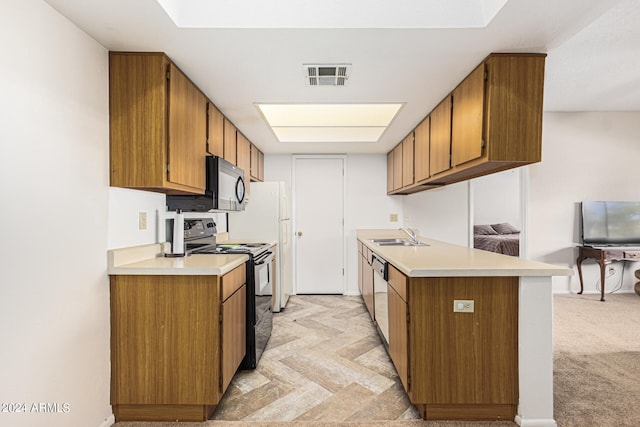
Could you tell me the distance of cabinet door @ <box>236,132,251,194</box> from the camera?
3412 millimetres

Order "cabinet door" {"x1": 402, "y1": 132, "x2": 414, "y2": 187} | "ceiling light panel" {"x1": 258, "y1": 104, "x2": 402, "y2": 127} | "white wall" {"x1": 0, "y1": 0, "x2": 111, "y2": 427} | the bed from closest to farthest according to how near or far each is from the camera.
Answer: "white wall" {"x1": 0, "y1": 0, "x2": 111, "y2": 427} < "ceiling light panel" {"x1": 258, "y1": 104, "x2": 402, "y2": 127} < "cabinet door" {"x1": 402, "y1": 132, "x2": 414, "y2": 187} < the bed

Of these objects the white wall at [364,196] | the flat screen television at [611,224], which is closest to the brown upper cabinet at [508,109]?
the white wall at [364,196]

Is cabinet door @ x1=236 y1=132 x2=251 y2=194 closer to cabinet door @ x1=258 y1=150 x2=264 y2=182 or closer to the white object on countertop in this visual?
cabinet door @ x1=258 y1=150 x2=264 y2=182

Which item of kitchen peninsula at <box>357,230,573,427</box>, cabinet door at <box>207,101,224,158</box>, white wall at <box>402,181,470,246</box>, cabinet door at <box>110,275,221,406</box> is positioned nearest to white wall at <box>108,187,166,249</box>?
cabinet door at <box>110,275,221,406</box>

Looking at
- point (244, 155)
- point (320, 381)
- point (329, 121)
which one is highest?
point (329, 121)

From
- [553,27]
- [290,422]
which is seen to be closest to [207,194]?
[290,422]

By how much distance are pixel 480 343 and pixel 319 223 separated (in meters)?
3.24

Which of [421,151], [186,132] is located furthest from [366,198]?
[186,132]

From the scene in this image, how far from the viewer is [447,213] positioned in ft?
15.3

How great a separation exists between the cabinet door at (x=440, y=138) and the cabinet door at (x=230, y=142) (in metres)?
1.83

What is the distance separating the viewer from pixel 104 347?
70.2 inches

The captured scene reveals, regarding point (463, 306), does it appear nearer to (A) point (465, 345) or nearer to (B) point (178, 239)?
(A) point (465, 345)

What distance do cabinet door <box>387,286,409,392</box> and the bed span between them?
428cm

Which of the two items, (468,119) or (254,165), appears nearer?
(468,119)
